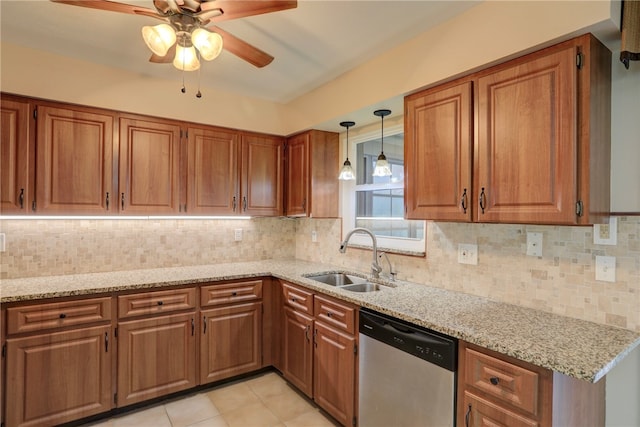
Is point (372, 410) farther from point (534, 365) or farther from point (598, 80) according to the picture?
point (598, 80)

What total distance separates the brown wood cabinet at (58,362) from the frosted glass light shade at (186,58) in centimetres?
157

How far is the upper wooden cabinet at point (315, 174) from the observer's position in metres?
3.08

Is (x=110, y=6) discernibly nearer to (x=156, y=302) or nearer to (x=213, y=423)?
(x=156, y=302)

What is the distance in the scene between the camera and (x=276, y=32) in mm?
2062

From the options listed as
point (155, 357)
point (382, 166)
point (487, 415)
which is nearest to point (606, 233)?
point (487, 415)

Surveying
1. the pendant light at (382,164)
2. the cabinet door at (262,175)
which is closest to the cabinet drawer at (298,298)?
the cabinet door at (262,175)

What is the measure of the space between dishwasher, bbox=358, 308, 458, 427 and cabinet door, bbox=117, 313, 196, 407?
52.3 inches

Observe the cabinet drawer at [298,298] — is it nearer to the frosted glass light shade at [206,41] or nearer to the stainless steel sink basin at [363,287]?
the stainless steel sink basin at [363,287]

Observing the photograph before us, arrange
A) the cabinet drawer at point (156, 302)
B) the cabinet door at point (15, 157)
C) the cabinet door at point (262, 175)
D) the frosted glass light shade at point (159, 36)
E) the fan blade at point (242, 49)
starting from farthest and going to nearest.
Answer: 1. the cabinet door at point (262, 175)
2. the cabinet drawer at point (156, 302)
3. the cabinet door at point (15, 157)
4. the fan blade at point (242, 49)
5. the frosted glass light shade at point (159, 36)

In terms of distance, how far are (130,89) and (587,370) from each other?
310 cm

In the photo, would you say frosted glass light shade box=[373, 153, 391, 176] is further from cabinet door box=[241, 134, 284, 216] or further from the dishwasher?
cabinet door box=[241, 134, 284, 216]

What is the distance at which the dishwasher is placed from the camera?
1.57m

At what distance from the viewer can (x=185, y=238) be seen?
312cm

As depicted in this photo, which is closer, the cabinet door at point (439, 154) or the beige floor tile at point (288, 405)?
the cabinet door at point (439, 154)
